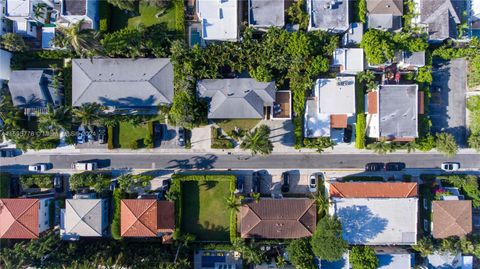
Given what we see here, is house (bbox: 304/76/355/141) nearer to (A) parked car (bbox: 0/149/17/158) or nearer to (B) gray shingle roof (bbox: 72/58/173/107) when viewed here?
(B) gray shingle roof (bbox: 72/58/173/107)

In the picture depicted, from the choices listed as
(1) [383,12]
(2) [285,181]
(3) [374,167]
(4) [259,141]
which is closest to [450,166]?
(3) [374,167]

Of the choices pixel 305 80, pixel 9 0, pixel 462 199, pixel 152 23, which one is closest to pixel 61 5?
pixel 9 0

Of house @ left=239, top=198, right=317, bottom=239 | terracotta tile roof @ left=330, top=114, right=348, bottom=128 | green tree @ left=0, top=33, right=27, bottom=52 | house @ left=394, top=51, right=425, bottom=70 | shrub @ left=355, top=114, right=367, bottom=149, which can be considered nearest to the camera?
house @ left=239, top=198, right=317, bottom=239

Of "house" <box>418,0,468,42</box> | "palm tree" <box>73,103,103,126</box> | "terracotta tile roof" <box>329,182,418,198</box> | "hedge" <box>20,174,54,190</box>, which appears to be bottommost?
"terracotta tile roof" <box>329,182,418,198</box>

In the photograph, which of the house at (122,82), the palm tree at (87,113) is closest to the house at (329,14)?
the house at (122,82)

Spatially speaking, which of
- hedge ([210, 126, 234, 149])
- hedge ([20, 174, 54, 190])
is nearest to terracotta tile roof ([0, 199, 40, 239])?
hedge ([20, 174, 54, 190])

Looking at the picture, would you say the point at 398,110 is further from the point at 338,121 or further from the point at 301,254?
the point at 301,254
